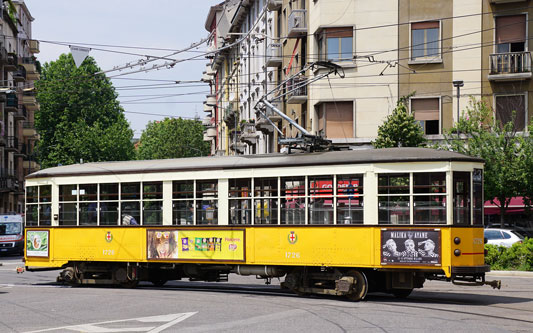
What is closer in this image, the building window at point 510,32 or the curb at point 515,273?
the curb at point 515,273

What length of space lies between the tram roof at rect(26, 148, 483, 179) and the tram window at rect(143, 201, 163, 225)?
2.49 feet

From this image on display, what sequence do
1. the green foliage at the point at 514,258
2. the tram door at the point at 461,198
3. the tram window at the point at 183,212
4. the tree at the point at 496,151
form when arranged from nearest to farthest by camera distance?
the tram door at the point at 461,198, the tram window at the point at 183,212, the green foliage at the point at 514,258, the tree at the point at 496,151

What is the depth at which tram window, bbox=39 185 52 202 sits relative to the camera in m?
21.4

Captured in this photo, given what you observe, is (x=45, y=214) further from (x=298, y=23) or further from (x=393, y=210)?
(x=298, y=23)

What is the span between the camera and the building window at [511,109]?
1297 inches

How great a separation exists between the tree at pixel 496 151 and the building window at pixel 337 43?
543cm

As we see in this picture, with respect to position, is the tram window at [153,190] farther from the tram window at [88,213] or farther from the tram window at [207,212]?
the tram window at [88,213]

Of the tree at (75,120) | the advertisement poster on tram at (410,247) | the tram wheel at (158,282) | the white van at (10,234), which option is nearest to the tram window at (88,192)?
the tram wheel at (158,282)

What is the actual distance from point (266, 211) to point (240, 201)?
721 millimetres

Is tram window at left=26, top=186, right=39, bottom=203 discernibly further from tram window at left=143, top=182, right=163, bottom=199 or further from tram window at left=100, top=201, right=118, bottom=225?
tram window at left=143, top=182, right=163, bottom=199

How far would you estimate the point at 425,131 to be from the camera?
1331 inches

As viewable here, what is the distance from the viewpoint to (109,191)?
20.3m

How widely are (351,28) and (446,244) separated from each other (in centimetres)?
1949

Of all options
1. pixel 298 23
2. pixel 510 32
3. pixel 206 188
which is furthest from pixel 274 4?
pixel 206 188
